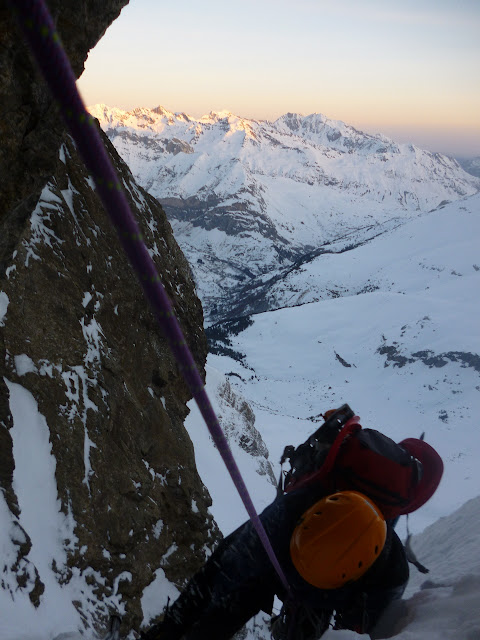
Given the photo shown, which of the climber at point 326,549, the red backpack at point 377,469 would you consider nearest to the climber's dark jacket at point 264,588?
the climber at point 326,549

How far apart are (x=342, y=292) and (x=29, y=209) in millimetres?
180438

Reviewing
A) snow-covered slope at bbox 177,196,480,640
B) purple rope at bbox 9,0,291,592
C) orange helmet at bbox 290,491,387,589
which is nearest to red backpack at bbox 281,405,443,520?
orange helmet at bbox 290,491,387,589

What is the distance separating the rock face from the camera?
13.5 feet

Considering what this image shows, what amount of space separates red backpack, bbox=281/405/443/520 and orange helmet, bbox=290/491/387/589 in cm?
33

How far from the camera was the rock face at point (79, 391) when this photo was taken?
4.13 meters

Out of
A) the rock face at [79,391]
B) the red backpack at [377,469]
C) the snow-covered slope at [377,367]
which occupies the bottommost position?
the snow-covered slope at [377,367]

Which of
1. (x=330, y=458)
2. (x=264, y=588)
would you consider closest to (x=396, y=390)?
(x=264, y=588)

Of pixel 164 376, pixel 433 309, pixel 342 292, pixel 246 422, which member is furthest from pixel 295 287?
pixel 164 376

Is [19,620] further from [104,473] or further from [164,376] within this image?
[164,376]

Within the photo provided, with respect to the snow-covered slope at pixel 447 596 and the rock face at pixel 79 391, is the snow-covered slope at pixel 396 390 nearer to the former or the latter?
the snow-covered slope at pixel 447 596

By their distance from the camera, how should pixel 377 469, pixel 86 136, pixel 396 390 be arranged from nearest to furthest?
1. pixel 86 136
2. pixel 377 469
3. pixel 396 390

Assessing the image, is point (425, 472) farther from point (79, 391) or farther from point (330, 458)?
point (79, 391)

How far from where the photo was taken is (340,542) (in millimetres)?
2871

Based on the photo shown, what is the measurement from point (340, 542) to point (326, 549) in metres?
0.10
